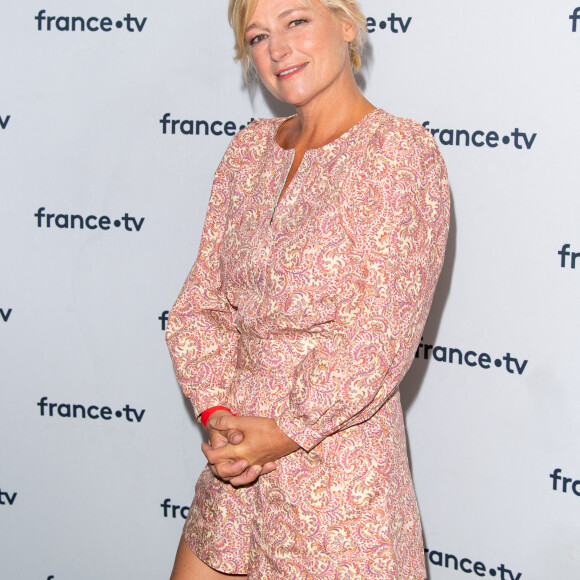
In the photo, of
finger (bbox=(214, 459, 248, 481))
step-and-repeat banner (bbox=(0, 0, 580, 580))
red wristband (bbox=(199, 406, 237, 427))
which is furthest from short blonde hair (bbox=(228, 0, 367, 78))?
finger (bbox=(214, 459, 248, 481))

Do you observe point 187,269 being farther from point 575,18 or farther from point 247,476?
point 575,18

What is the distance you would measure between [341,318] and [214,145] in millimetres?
911

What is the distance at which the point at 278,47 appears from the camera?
169cm

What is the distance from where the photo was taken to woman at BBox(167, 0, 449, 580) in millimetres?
1516

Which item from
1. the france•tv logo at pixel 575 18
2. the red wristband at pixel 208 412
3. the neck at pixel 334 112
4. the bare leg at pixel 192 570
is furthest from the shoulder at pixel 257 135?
the bare leg at pixel 192 570

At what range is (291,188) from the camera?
1.68m

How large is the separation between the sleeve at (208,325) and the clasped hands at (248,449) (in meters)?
0.15

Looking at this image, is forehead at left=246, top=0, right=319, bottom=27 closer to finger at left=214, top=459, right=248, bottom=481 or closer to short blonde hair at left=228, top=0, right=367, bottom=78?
short blonde hair at left=228, top=0, right=367, bottom=78

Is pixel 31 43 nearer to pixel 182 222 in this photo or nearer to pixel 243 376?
pixel 182 222

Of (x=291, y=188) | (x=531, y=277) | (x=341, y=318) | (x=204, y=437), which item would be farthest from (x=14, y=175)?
(x=531, y=277)

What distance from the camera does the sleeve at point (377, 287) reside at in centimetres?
150

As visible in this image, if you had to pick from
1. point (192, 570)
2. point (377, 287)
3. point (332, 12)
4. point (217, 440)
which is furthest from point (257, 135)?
point (192, 570)

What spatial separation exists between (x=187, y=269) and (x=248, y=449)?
0.89 metres

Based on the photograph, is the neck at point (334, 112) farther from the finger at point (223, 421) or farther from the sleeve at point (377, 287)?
the finger at point (223, 421)
